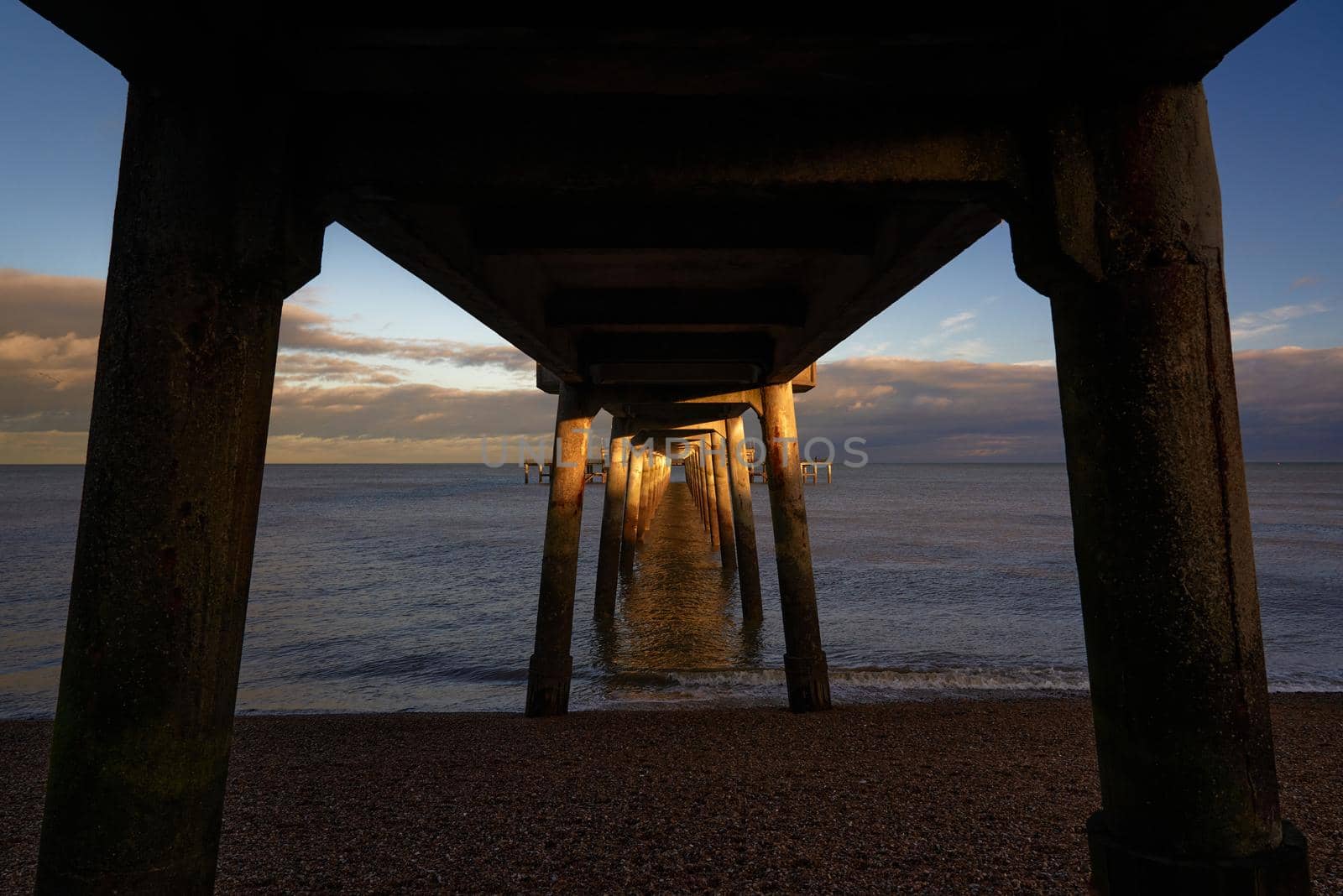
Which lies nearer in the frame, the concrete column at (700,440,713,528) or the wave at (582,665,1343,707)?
the wave at (582,665,1343,707)

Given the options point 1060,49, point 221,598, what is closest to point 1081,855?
point 1060,49

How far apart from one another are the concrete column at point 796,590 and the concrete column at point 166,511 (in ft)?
17.7

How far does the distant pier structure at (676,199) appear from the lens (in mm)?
1974

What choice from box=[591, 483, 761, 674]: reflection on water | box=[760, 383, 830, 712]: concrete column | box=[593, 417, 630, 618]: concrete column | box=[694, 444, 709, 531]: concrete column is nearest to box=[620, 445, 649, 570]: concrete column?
box=[591, 483, 761, 674]: reflection on water

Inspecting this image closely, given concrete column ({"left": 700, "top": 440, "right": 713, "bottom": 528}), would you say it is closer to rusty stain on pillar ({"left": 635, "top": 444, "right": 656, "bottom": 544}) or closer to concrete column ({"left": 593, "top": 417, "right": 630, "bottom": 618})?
rusty stain on pillar ({"left": 635, "top": 444, "right": 656, "bottom": 544})

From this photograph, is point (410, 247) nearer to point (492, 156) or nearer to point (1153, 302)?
point (492, 156)

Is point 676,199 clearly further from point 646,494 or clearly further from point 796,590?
point 646,494

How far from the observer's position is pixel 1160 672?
2053mm

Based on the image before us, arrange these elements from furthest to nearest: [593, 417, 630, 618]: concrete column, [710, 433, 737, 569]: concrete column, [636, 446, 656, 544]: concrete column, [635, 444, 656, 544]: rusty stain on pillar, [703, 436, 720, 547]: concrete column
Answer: [636, 446, 656, 544]: concrete column
[635, 444, 656, 544]: rusty stain on pillar
[703, 436, 720, 547]: concrete column
[710, 433, 737, 569]: concrete column
[593, 417, 630, 618]: concrete column

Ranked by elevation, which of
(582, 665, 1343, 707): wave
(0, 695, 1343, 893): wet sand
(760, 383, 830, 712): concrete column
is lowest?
(582, 665, 1343, 707): wave

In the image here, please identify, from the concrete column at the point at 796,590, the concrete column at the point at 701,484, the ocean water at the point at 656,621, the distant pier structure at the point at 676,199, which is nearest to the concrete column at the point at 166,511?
the distant pier structure at the point at 676,199

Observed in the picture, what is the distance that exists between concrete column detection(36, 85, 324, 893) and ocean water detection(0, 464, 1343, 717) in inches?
256

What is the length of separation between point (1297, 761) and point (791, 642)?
151 inches

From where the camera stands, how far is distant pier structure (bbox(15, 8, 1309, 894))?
1.97 metres
